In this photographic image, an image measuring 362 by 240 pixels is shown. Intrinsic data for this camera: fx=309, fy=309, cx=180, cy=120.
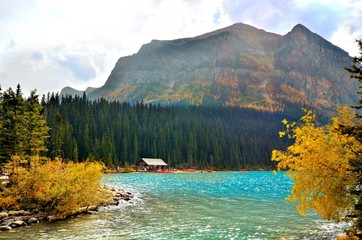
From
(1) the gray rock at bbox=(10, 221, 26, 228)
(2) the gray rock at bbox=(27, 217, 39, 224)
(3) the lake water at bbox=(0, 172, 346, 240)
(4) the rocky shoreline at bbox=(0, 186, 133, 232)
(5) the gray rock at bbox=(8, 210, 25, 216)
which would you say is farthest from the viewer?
(5) the gray rock at bbox=(8, 210, 25, 216)

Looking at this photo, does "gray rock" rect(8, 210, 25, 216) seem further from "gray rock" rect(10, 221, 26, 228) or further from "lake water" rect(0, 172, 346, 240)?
"lake water" rect(0, 172, 346, 240)

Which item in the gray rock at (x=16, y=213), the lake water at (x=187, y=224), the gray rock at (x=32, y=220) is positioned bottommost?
the lake water at (x=187, y=224)

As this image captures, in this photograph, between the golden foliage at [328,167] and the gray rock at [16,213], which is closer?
the golden foliage at [328,167]

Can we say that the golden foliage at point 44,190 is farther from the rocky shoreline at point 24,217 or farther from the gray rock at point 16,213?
the gray rock at point 16,213

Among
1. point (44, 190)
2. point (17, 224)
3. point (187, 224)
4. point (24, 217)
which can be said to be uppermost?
point (44, 190)

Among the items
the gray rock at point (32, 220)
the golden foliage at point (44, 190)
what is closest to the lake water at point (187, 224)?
the gray rock at point (32, 220)

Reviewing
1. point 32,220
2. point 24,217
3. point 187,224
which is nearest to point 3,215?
point 24,217

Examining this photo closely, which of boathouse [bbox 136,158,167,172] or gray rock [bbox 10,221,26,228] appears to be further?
boathouse [bbox 136,158,167,172]

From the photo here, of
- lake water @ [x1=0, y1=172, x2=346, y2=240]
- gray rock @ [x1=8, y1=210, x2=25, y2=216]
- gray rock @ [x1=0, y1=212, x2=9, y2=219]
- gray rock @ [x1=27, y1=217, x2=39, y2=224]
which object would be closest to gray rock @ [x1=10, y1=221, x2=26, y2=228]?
gray rock @ [x1=27, y1=217, x2=39, y2=224]

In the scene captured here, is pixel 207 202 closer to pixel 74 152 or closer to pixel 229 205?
pixel 229 205

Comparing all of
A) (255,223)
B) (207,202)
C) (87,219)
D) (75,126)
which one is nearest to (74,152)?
(75,126)

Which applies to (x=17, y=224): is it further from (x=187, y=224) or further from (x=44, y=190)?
(x=187, y=224)

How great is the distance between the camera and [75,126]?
530 ft

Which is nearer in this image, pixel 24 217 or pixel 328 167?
pixel 328 167
